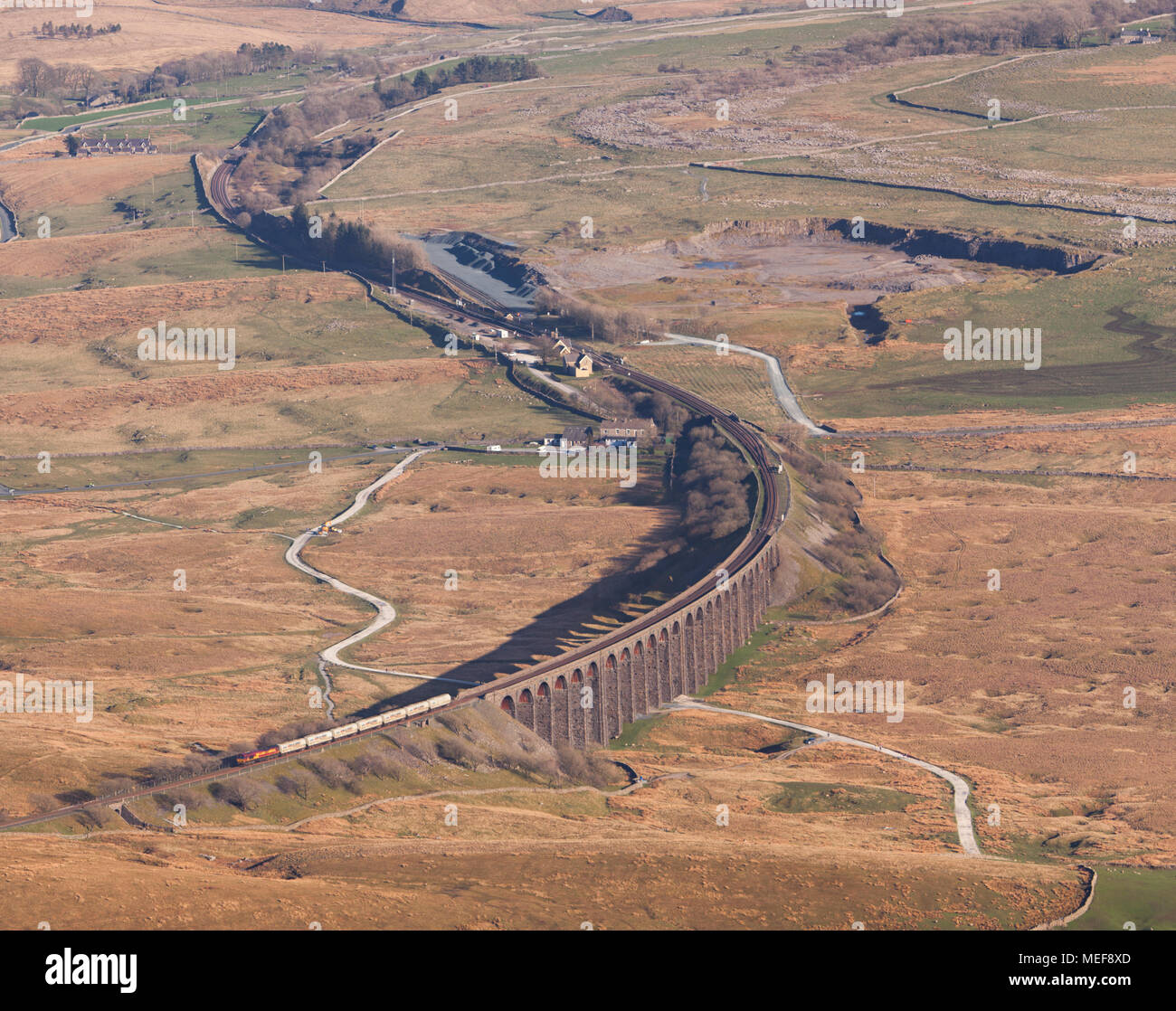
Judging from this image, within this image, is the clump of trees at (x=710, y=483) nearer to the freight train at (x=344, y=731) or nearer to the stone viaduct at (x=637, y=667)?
the stone viaduct at (x=637, y=667)

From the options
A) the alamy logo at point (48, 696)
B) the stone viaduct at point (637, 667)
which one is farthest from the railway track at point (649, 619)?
the alamy logo at point (48, 696)

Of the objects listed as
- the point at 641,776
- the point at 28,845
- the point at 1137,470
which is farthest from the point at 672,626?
the point at 1137,470

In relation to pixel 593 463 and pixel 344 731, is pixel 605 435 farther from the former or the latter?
pixel 344 731

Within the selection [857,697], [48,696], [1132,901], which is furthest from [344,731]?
[1132,901]

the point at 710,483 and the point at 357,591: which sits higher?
the point at 710,483

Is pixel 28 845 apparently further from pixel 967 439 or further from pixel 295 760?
pixel 967 439

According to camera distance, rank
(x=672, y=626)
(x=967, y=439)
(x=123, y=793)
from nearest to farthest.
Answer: (x=123, y=793), (x=672, y=626), (x=967, y=439)

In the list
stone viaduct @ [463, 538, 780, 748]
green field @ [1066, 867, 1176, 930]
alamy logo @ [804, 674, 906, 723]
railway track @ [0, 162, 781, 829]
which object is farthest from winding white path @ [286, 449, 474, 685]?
green field @ [1066, 867, 1176, 930]
